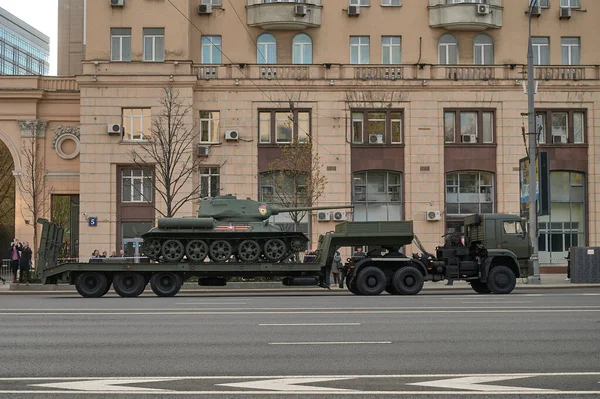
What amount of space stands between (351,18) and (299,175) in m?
8.86

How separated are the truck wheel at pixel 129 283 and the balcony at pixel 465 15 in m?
25.3

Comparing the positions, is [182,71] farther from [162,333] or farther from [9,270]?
[162,333]

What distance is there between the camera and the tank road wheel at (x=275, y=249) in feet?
92.9

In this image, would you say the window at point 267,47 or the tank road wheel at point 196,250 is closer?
the tank road wheel at point 196,250

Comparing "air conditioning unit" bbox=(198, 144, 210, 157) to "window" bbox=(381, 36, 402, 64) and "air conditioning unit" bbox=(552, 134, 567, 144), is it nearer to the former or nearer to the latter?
"window" bbox=(381, 36, 402, 64)

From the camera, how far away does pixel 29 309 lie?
67.9 feet

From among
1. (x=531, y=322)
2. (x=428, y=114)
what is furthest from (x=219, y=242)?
(x=428, y=114)

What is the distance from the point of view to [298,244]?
28.6 meters

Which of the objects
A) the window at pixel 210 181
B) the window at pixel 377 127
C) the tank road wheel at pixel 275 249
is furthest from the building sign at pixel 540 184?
the window at pixel 210 181

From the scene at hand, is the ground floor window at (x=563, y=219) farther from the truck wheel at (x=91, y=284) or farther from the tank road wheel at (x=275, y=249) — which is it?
the truck wheel at (x=91, y=284)

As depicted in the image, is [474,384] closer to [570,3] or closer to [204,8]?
[204,8]

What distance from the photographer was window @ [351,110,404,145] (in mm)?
45688

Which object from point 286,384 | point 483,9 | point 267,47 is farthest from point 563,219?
point 286,384

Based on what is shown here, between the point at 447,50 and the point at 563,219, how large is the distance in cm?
992
